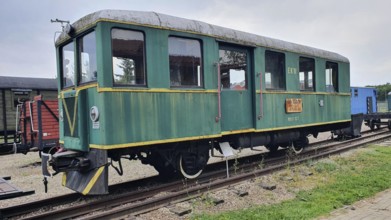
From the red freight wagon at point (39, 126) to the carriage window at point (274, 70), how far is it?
21.1 feet

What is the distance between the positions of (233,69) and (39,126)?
5908 mm

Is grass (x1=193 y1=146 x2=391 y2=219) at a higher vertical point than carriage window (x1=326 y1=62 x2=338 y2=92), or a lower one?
lower

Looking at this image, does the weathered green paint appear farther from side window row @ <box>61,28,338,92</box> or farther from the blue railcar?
the blue railcar

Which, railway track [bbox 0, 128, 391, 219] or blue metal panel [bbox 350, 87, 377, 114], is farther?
blue metal panel [bbox 350, 87, 377, 114]

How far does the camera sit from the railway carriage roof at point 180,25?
555 centimetres

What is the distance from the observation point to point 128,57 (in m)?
5.73

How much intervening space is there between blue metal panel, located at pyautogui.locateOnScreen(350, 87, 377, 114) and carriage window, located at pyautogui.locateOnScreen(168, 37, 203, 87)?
47.7 feet

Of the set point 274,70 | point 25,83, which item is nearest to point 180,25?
point 274,70

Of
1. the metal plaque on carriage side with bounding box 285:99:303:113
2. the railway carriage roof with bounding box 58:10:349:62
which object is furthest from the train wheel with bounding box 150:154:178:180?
the metal plaque on carriage side with bounding box 285:99:303:113

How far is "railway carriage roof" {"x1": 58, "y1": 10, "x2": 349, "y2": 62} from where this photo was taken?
5.55 m

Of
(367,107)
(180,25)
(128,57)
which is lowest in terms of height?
(367,107)

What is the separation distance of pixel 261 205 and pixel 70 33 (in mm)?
4616

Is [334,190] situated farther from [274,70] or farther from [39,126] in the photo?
[39,126]

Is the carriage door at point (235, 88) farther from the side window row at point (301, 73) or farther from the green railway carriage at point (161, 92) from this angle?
the side window row at point (301, 73)
